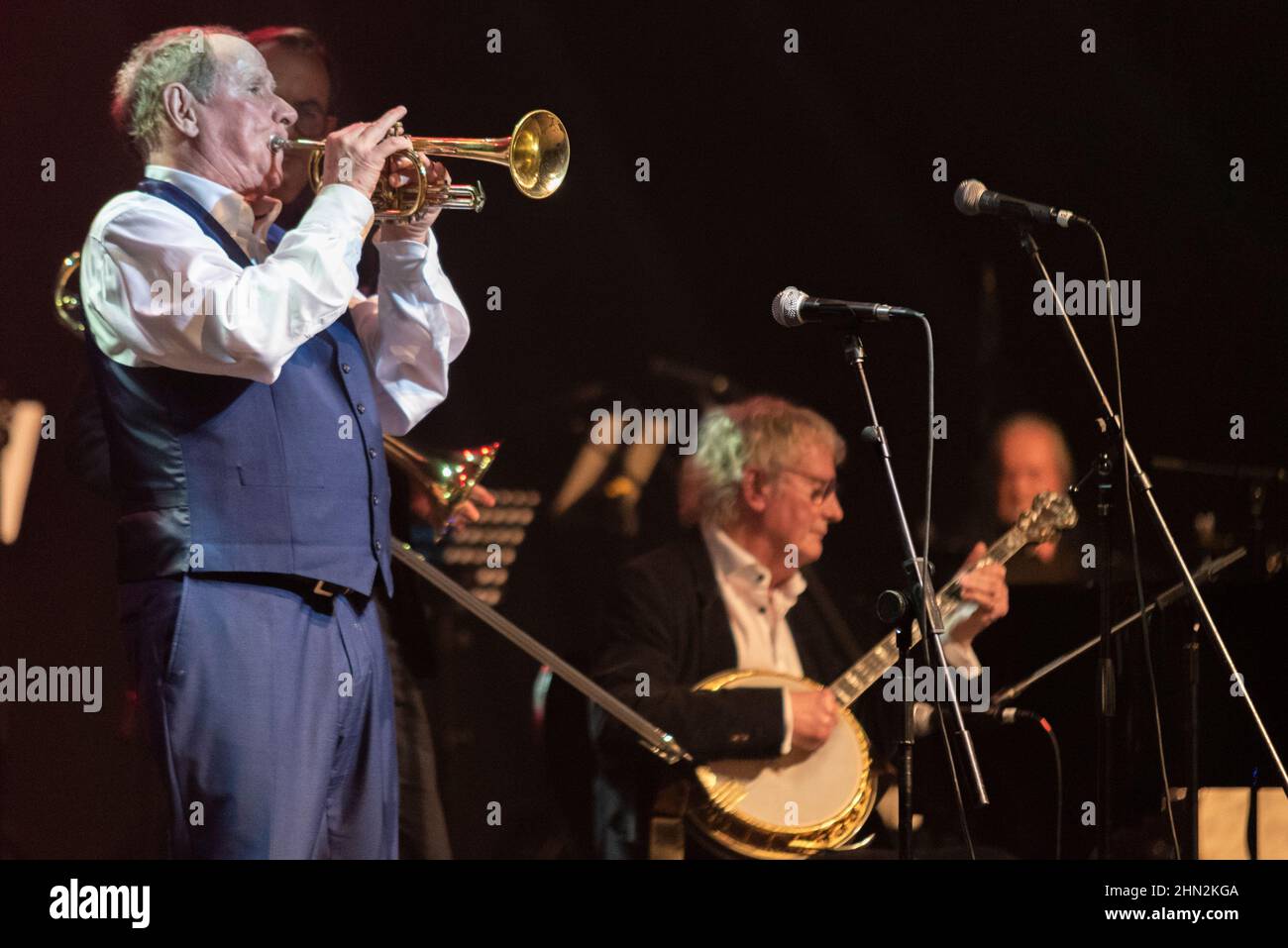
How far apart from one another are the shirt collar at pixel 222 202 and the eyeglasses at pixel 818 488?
5.05 feet

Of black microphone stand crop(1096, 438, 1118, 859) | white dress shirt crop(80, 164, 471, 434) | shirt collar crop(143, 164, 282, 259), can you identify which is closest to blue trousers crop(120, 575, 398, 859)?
white dress shirt crop(80, 164, 471, 434)

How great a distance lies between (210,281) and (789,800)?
191 cm

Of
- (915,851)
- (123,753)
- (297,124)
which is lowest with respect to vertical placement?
→ (915,851)

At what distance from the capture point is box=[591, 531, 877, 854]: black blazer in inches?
154

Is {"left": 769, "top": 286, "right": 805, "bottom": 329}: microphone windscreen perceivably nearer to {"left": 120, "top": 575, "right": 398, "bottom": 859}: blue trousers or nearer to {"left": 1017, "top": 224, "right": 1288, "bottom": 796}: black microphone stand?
{"left": 1017, "top": 224, "right": 1288, "bottom": 796}: black microphone stand

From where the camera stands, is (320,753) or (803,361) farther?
(803,361)

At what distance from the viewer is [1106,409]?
11.1 ft

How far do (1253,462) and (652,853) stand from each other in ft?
6.26

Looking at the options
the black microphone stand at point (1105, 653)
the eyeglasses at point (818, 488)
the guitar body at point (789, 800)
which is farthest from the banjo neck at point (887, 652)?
→ the black microphone stand at point (1105, 653)

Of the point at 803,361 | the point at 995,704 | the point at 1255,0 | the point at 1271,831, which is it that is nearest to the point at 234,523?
the point at 803,361

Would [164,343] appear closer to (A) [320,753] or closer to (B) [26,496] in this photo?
(A) [320,753]

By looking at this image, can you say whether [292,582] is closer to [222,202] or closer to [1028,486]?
[222,202]

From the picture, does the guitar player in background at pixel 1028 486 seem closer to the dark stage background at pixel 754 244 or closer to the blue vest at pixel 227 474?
the dark stage background at pixel 754 244

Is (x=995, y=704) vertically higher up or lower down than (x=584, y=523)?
lower down
